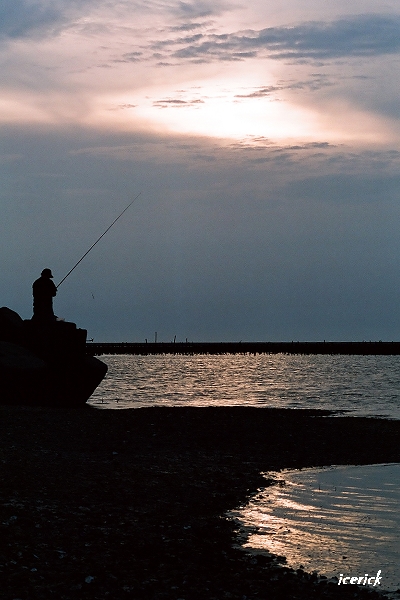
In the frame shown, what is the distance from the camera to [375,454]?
18.8m

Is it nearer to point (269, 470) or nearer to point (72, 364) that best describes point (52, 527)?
point (269, 470)

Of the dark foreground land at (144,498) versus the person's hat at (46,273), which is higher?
the person's hat at (46,273)

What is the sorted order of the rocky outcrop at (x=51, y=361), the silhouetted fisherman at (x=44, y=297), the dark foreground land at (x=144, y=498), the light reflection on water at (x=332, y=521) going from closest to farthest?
the dark foreground land at (x=144, y=498) < the light reflection on water at (x=332, y=521) < the rocky outcrop at (x=51, y=361) < the silhouetted fisherman at (x=44, y=297)

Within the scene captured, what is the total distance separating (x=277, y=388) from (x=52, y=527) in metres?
39.5

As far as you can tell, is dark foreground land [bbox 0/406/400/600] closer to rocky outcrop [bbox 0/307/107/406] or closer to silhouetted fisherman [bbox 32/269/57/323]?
rocky outcrop [bbox 0/307/107/406]

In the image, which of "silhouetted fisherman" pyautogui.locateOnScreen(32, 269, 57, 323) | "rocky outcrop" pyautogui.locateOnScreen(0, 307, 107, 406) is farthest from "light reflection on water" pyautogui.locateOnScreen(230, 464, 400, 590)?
"silhouetted fisherman" pyautogui.locateOnScreen(32, 269, 57, 323)

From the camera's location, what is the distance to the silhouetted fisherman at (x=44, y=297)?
27312 millimetres

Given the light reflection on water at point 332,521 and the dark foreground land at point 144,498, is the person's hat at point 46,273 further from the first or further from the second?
the light reflection on water at point 332,521

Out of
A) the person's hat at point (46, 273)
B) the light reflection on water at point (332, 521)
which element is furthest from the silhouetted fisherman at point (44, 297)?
the light reflection on water at point (332, 521)

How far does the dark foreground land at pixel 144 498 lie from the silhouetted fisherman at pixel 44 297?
612 centimetres

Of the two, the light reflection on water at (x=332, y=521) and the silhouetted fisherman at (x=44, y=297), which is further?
the silhouetted fisherman at (x=44, y=297)

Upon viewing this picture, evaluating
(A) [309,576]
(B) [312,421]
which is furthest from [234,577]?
(B) [312,421]

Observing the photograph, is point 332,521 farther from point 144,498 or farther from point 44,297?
point 44,297

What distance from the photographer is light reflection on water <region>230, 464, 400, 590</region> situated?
9.08 m
